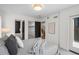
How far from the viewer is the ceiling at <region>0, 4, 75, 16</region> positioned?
4.92 feet

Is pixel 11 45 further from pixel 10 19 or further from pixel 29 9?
pixel 29 9

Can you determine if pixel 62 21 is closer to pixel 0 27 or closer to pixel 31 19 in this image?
pixel 31 19

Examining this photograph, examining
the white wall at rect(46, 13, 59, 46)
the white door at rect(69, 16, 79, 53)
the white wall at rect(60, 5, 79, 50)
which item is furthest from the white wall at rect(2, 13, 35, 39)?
the white door at rect(69, 16, 79, 53)

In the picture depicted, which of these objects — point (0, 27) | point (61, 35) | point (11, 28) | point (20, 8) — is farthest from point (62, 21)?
point (0, 27)

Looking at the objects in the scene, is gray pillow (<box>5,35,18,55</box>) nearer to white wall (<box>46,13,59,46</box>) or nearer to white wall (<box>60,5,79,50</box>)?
white wall (<box>46,13,59,46</box>)

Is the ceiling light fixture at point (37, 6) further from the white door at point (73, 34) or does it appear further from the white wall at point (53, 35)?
the white door at point (73, 34)

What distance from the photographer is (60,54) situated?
5.17 ft

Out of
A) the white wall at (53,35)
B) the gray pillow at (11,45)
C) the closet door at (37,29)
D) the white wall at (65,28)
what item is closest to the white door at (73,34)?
the white wall at (65,28)

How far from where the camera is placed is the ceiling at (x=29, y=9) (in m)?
1.50

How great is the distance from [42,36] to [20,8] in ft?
2.04

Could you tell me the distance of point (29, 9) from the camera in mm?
1599

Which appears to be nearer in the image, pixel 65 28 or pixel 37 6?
pixel 37 6

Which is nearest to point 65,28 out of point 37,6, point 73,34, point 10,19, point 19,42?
point 73,34

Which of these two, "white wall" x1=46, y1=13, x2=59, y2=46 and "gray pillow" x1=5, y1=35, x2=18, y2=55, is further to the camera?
"white wall" x1=46, y1=13, x2=59, y2=46
